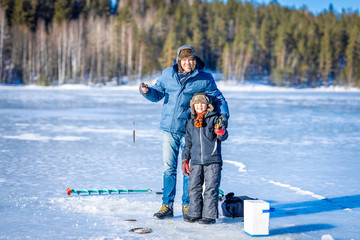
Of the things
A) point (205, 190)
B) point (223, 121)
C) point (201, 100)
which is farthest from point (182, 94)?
point (205, 190)

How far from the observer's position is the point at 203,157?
12.7ft

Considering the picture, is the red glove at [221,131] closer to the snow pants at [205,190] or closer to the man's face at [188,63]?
the snow pants at [205,190]

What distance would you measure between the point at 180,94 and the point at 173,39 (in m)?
57.5

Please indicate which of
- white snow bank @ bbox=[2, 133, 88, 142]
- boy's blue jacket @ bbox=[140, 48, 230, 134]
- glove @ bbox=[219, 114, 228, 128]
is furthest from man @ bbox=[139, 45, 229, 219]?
white snow bank @ bbox=[2, 133, 88, 142]

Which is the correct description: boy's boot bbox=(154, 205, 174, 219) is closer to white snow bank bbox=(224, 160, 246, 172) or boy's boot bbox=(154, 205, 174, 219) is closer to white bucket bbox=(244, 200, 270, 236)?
white bucket bbox=(244, 200, 270, 236)

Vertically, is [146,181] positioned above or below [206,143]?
below

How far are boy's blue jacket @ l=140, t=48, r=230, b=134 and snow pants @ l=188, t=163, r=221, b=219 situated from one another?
0.45 m

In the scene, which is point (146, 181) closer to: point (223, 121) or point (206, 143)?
point (206, 143)

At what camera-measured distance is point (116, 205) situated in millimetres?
4559

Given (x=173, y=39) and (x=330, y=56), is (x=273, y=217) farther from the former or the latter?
(x=330, y=56)

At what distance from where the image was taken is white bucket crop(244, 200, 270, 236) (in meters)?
3.54

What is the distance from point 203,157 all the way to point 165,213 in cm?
68

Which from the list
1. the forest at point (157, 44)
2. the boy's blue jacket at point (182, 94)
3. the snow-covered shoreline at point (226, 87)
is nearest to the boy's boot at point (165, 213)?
the boy's blue jacket at point (182, 94)

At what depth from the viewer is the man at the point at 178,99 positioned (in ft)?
13.4
